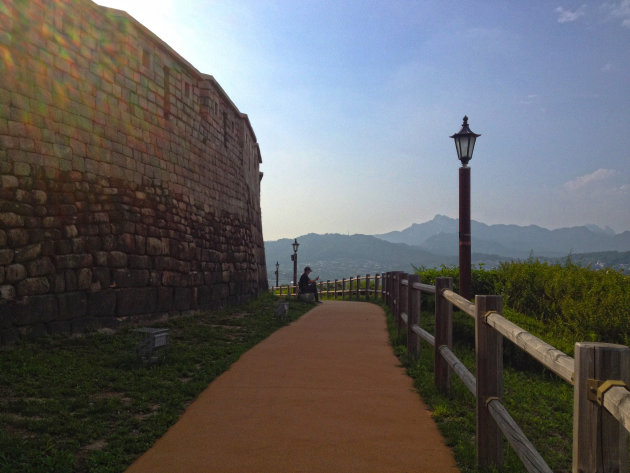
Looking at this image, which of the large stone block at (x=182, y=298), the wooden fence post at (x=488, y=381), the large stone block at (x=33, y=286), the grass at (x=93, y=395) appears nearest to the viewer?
the wooden fence post at (x=488, y=381)

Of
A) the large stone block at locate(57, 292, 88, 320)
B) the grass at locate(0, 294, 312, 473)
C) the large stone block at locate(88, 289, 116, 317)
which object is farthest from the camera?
the large stone block at locate(88, 289, 116, 317)

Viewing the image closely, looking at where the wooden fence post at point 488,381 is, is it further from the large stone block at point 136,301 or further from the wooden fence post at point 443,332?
the large stone block at point 136,301

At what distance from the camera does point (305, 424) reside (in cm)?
396

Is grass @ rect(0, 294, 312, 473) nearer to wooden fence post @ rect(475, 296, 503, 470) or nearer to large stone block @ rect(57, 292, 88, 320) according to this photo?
large stone block @ rect(57, 292, 88, 320)

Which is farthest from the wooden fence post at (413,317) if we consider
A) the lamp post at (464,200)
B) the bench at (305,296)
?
the bench at (305,296)

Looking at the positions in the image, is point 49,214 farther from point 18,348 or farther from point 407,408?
point 407,408

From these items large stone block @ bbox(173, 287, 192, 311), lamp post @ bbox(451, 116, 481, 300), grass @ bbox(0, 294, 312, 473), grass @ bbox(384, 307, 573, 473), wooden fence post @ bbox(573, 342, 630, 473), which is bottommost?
grass @ bbox(384, 307, 573, 473)

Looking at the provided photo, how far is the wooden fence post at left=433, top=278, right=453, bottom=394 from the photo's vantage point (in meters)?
4.80

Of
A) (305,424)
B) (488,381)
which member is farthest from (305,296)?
(488,381)

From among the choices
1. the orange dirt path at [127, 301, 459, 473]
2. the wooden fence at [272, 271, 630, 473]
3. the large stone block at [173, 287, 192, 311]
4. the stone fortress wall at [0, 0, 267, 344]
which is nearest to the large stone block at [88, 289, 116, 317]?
the stone fortress wall at [0, 0, 267, 344]

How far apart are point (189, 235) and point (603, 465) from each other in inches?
439

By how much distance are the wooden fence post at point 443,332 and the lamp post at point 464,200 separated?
3.62m

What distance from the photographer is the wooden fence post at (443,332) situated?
15.8 ft

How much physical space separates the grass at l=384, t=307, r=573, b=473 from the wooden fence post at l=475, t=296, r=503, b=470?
0.12 meters
